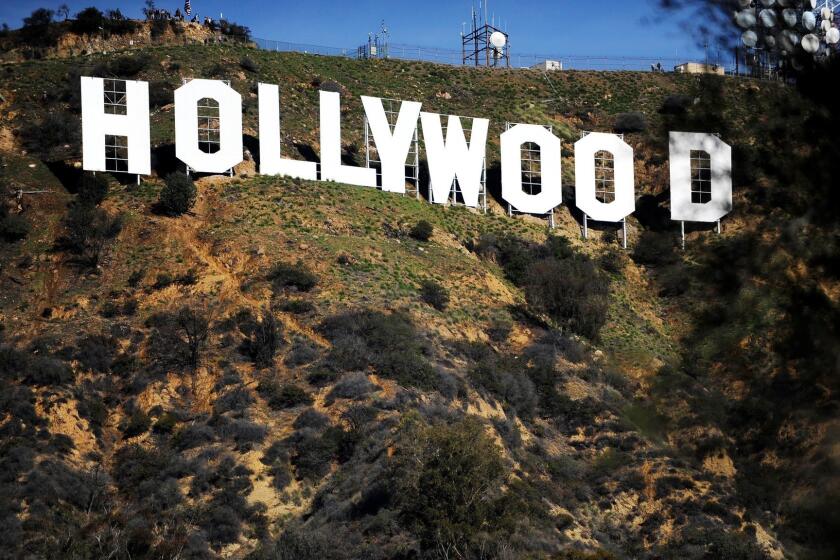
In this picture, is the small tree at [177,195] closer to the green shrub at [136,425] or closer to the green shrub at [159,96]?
the green shrub at [136,425]

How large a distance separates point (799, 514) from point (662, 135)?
235cm

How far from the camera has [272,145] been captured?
5978 cm

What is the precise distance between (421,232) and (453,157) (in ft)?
19.3

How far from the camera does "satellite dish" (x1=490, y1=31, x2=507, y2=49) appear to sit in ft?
288

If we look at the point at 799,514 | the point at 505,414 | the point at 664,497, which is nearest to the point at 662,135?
the point at 799,514

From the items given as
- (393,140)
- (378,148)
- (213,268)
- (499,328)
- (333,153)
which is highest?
(393,140)

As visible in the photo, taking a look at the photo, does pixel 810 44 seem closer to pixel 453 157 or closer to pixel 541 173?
pixel 453 157

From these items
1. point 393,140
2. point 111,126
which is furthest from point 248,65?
point 111,126

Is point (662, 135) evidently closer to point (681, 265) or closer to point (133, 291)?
point (681, 265)

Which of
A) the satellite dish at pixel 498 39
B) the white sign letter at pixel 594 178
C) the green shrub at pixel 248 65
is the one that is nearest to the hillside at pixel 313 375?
the white sign letter at pixel 594 178

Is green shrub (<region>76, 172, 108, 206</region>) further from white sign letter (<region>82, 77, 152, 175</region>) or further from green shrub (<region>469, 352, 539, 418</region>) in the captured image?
green shrub (<region>469, 352, 539, 418</region>)

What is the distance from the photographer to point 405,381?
4578 cm

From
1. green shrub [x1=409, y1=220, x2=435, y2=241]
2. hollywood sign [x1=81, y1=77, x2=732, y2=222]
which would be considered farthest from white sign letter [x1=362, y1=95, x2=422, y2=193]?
green shrub [x1=409, y1=220, x2=435, y2=241]

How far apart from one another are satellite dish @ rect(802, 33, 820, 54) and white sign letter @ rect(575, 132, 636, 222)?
58.0m
